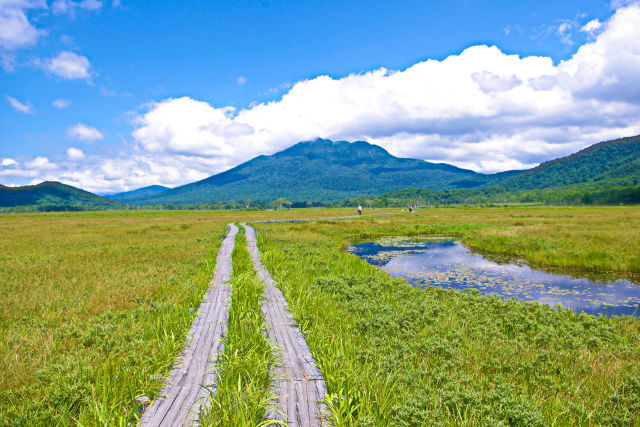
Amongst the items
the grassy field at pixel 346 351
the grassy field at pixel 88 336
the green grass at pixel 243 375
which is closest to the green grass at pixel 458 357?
the grassy field at pixel 346 351

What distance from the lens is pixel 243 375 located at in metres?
5.42

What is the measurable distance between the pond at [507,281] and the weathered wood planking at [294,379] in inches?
421

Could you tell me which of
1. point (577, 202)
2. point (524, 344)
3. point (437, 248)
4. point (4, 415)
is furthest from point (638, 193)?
point (4, 415)

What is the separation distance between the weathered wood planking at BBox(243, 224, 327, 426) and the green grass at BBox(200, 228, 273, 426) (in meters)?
0.23

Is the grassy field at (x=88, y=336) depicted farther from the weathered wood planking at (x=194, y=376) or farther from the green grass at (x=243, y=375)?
the green grass at (x=243, y=375)

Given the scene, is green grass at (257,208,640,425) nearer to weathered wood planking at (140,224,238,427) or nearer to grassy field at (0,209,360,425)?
weathered wood planking at (140,224,238,427)

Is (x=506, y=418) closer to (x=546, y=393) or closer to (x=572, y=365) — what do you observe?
(x=546, y=393)

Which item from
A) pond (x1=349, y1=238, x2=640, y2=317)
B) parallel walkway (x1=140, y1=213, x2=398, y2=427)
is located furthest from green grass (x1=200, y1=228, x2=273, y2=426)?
pond (x1=349, y1=238, x2=640, y2=317)

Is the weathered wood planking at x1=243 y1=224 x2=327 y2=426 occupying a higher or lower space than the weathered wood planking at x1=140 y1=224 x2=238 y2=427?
lower

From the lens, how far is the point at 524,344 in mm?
8336

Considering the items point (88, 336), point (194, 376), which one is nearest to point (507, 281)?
point (194, 376)

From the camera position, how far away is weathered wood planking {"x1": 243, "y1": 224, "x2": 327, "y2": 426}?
455 cm

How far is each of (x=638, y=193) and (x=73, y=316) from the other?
237 meters

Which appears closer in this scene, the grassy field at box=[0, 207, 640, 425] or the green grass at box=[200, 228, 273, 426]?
the green grass at box=[200, 228, 273, 426]
